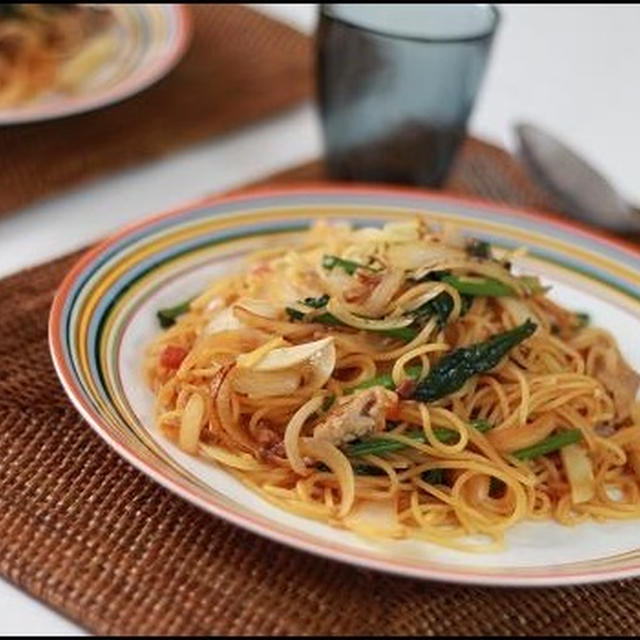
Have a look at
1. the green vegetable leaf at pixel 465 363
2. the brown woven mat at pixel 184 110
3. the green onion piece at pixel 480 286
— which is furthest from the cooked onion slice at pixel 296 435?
the brown woven mat at pixel 184 110

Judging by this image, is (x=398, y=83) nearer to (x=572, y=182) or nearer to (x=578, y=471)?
(x=572, y=182)

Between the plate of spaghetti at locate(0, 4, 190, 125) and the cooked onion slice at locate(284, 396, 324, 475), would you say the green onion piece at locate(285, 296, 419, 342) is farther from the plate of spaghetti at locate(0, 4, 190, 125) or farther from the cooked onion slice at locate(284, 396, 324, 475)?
the plate of spaghetti at locate(0, 4, 190, 125)

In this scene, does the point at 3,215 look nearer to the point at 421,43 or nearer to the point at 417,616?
the point at 421,43

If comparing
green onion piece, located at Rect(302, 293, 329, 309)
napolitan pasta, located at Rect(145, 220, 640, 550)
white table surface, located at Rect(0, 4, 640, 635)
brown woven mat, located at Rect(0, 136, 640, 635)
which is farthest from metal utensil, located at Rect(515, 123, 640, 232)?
brown woven mat, located at Rect(0, 136, 640, 635)

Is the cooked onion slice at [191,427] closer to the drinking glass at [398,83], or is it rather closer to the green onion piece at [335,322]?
the green onion piece at [335,322]

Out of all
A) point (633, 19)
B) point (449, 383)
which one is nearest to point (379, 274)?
point (449, 383)

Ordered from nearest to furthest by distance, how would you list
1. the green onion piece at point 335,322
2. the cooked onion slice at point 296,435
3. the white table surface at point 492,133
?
the cooked onion slice at point 296,435, the green onion piece at point 335,322, the white table surface at point 492,133
